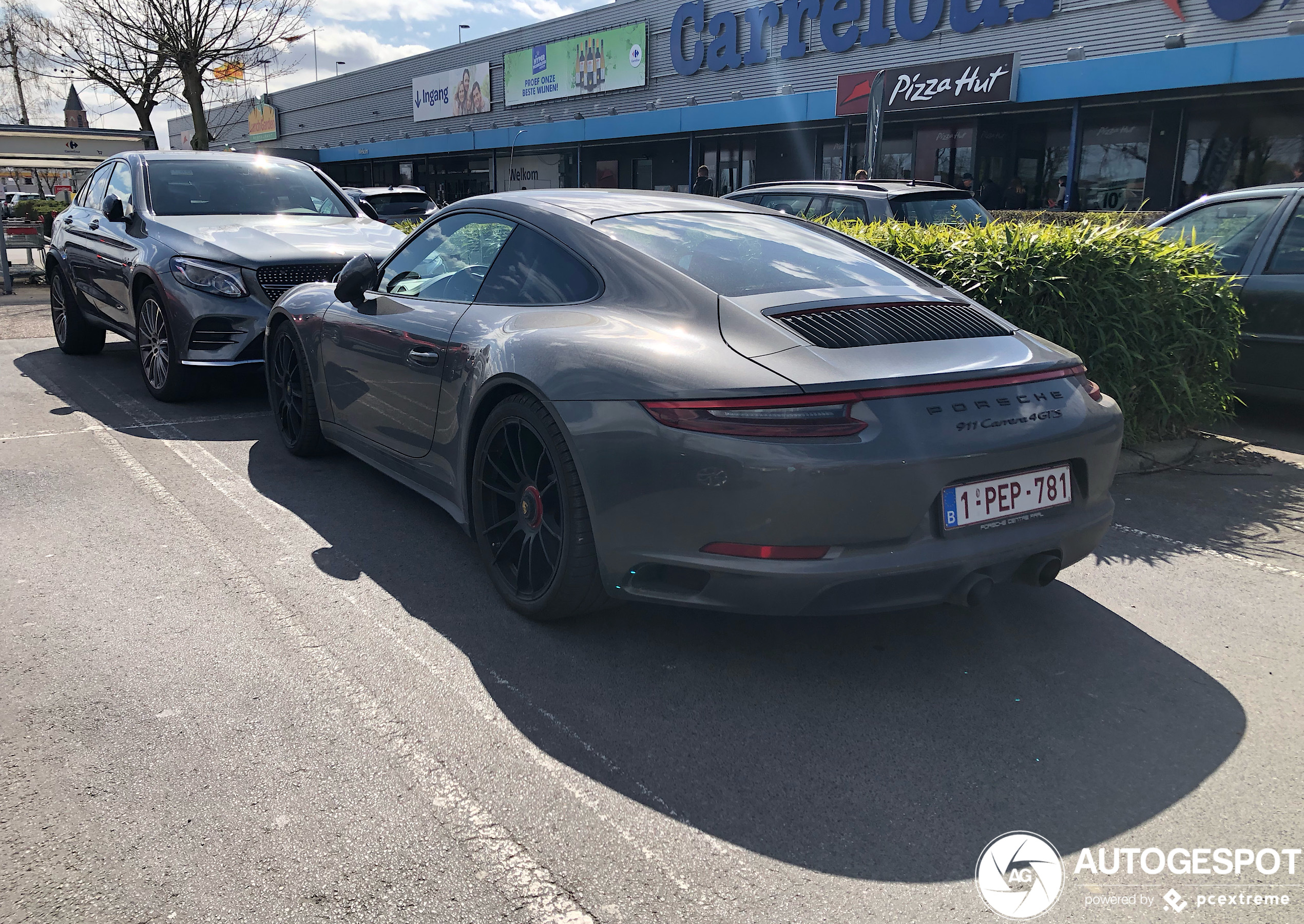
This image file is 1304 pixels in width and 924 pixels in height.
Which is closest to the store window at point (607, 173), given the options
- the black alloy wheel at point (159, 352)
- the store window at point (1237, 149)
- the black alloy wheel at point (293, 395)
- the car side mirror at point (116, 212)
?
the store window at point (1237, 149)

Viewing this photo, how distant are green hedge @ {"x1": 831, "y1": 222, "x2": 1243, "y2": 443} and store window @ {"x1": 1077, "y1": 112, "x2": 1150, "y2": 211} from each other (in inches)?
587

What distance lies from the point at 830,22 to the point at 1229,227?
19.8m

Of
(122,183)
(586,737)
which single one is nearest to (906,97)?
(122,183)

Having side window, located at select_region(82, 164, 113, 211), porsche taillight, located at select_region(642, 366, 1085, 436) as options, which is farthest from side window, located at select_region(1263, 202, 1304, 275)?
side window, located at select_region(82, 164, 113, 211)

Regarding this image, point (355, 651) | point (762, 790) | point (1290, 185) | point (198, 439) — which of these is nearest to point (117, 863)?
point (355, 651)

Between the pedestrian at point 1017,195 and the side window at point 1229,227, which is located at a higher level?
the pedestrian at point 1017,195

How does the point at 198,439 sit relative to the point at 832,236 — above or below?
below

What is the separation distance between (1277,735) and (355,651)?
2751 mm

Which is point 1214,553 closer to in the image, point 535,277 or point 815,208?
point 535,277

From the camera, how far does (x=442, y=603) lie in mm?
3646

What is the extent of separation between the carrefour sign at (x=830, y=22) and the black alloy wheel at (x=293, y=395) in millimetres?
18049

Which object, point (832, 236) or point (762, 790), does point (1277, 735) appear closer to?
point (762, 790)

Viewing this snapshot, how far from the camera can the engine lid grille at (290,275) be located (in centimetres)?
654

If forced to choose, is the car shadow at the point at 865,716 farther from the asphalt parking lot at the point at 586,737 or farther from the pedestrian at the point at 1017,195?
the pedestrian at the point at 1017,195
